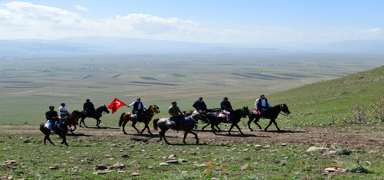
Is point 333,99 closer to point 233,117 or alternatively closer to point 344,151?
point 233,117

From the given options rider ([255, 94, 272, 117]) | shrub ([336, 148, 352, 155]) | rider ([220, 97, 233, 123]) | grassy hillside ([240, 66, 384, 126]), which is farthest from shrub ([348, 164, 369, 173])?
grassy hillside ([240, 66, 384, 126])

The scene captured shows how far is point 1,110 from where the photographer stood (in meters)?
68.8

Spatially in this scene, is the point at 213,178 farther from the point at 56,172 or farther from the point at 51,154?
the point at 51,154

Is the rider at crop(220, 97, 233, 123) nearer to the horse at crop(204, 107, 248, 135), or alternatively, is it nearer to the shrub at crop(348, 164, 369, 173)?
the horse at crop(204, 107, 248, 135)

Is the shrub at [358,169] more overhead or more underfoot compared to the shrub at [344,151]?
more overhead

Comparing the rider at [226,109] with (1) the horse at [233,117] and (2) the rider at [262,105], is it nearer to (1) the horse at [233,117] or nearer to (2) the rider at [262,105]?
(1) the horse at [233,117]

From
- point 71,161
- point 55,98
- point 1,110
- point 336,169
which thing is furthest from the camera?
point 55,98

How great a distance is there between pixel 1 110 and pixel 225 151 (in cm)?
7185

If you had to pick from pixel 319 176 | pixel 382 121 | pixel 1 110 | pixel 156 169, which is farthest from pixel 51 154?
pixel 1 110

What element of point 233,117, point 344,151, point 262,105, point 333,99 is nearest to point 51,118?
point 233,117

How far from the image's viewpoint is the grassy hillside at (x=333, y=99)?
28359 millimetres

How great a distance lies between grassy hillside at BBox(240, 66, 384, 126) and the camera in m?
28.4

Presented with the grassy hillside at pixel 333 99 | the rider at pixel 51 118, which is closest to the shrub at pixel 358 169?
the grassy hillside at pixel 333 99

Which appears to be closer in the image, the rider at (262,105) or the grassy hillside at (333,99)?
the rider at (262,105)
